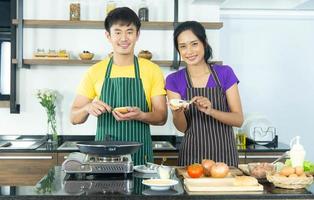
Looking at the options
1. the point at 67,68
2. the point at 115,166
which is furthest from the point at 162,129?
the point at 115,166

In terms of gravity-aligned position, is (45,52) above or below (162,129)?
above

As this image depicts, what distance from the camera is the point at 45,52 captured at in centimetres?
418

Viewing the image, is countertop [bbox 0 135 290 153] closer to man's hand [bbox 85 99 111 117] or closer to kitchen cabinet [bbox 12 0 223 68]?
kitchen cabinet [bbox 12 0 223 68]

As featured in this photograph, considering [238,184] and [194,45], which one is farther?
[194,45]

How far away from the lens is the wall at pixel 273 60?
4645 mm

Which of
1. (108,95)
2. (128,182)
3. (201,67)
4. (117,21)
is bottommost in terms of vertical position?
(128,182)

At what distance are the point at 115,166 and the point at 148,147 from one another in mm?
670

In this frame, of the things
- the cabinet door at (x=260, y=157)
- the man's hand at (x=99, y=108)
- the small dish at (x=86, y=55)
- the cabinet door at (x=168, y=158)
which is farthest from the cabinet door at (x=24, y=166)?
the cabinet door at (x=260, y=157)

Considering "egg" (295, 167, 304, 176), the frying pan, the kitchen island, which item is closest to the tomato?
the frying pan

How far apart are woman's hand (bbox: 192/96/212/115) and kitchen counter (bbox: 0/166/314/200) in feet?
1.93

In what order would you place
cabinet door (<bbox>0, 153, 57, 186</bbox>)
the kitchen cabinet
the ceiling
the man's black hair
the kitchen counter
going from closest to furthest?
1. the kitchen counter
2. the man's black hair
3. cabinet door (<bbox>0, 153, 57, 186</bbox>)
4. the kitchen cabinet
5. the ceiling

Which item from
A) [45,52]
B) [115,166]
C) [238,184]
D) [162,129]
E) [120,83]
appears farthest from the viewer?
[162,129]

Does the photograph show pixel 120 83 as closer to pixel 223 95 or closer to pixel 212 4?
pixel 223 95

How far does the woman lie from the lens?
2666 millimetres
